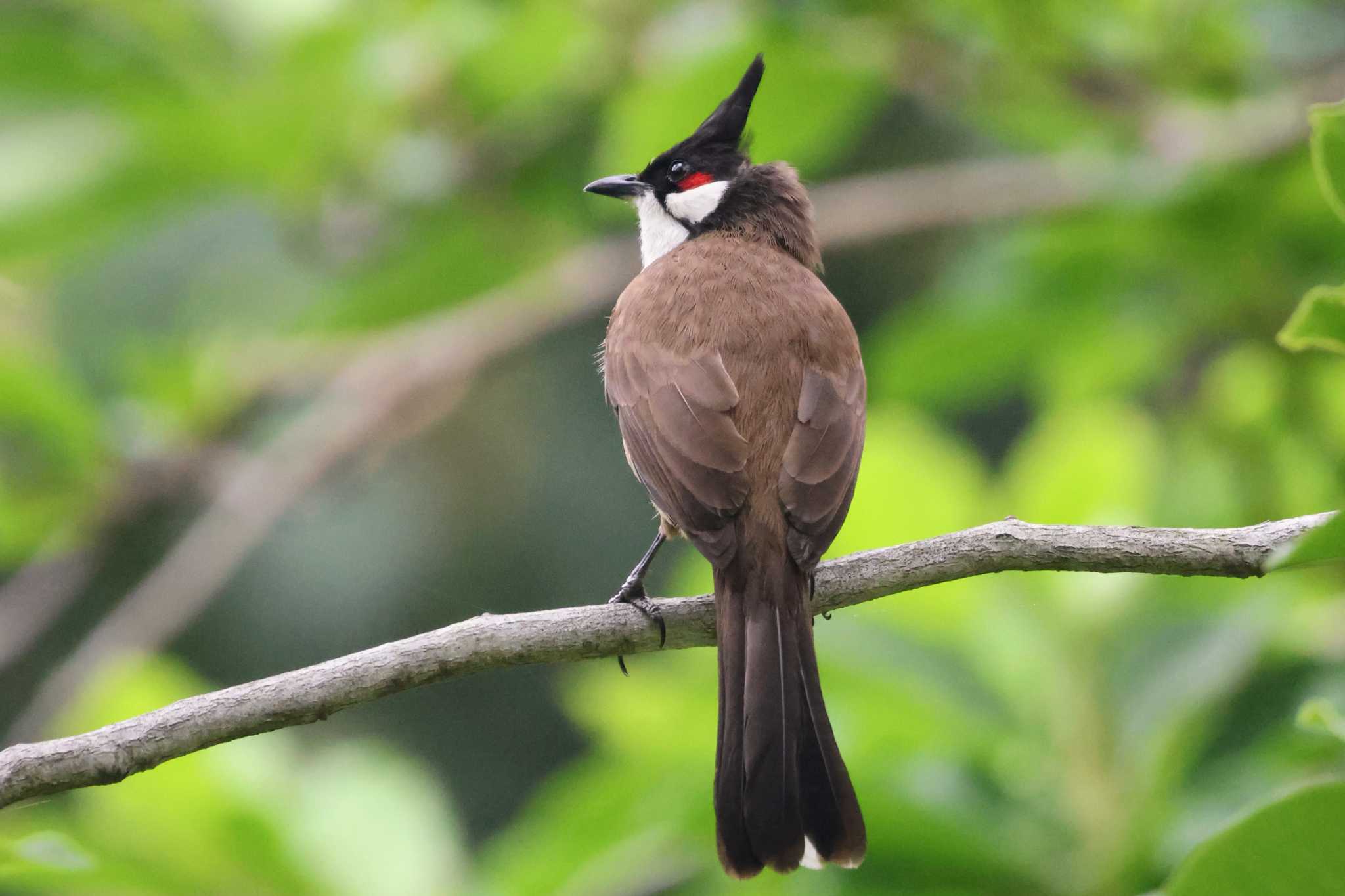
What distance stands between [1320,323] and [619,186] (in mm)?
2284

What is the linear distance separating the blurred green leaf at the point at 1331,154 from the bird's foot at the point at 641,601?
1.16 m

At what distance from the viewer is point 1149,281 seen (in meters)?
3.71

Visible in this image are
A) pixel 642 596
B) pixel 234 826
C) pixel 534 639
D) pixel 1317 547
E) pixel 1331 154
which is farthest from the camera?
pixel 234 826

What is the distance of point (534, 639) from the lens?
215 cm

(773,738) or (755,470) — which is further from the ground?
(755,470)

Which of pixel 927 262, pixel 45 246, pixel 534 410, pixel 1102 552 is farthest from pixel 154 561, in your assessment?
pixel 1102 552

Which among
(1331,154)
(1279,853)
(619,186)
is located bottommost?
(619,186)

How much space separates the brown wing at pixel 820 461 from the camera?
2.50 metres

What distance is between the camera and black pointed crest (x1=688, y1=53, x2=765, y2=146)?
354cm

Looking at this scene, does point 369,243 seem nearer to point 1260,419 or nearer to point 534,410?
point 1260,419

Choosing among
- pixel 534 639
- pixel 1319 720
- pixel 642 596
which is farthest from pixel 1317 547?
pixel 642 596

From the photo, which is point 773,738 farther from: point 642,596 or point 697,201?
point 697,201

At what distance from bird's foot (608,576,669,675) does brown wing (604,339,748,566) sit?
0.41 ft

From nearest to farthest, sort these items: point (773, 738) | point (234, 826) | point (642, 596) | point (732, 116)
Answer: point (773, 738)
point (642, 596)
point (234, 826)
point (732, 116)
